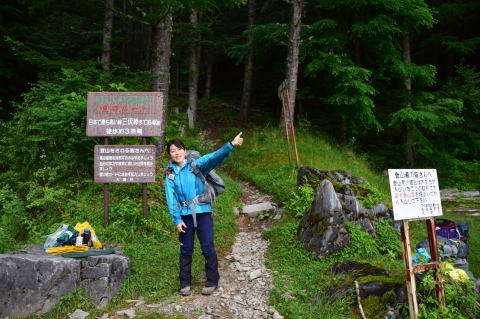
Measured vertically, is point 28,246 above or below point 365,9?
below

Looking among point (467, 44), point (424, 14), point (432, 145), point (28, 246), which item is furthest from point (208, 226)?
point (467, 44)

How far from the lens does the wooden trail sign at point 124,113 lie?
22.9 ft

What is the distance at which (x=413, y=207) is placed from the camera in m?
4.24

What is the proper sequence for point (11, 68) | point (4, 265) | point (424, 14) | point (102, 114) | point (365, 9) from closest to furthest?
point (4, 265) → point (102, 114) → point (424, 14) → point (365, 9) → point (11, 68)

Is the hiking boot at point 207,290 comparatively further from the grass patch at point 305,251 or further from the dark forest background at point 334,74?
the dark forest background at point 334,74

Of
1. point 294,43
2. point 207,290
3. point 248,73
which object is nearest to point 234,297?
point 207,290

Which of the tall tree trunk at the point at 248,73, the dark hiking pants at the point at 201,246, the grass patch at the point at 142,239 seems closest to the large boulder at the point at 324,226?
the grass patch at the point at 142,239

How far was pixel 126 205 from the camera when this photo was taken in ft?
23.7

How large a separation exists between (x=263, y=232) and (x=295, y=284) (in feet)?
8.03

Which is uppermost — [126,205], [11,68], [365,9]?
[365,9]

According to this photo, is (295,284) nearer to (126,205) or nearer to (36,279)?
(36,279)

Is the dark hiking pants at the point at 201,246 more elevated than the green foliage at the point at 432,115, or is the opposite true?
the green foliage at the point at 432,115

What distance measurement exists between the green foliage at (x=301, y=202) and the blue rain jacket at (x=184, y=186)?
135 inches

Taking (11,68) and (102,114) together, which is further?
(11,68)
